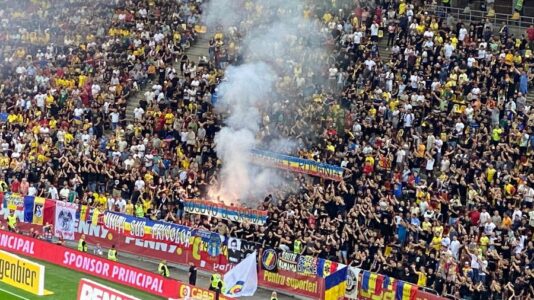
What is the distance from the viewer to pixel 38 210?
110ft

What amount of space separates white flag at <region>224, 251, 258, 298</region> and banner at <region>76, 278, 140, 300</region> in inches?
132

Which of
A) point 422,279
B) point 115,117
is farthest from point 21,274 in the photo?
point 115,117

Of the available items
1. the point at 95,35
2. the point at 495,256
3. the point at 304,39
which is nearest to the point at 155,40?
the point at 95,35

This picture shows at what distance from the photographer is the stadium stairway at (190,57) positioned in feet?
126

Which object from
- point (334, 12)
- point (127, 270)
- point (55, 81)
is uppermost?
point (334, 12)

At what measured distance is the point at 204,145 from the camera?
113 feet

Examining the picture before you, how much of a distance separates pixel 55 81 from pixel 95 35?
2957 millimetres

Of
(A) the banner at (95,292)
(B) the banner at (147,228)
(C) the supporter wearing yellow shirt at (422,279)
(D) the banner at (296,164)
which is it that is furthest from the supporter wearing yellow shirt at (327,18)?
(A) the banner at (95,292)

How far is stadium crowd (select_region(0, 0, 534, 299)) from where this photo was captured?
28344 mm

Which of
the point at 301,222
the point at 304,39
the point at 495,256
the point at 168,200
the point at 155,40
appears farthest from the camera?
the point at 155,40

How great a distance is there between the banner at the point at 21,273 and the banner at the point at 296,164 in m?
8.10

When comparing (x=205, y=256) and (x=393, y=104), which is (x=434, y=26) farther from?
(x=205, y=256)

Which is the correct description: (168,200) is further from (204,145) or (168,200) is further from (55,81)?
(55,81)

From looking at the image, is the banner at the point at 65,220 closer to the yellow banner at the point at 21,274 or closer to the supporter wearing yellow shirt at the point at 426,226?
the yellow banner at the point at 21,274
